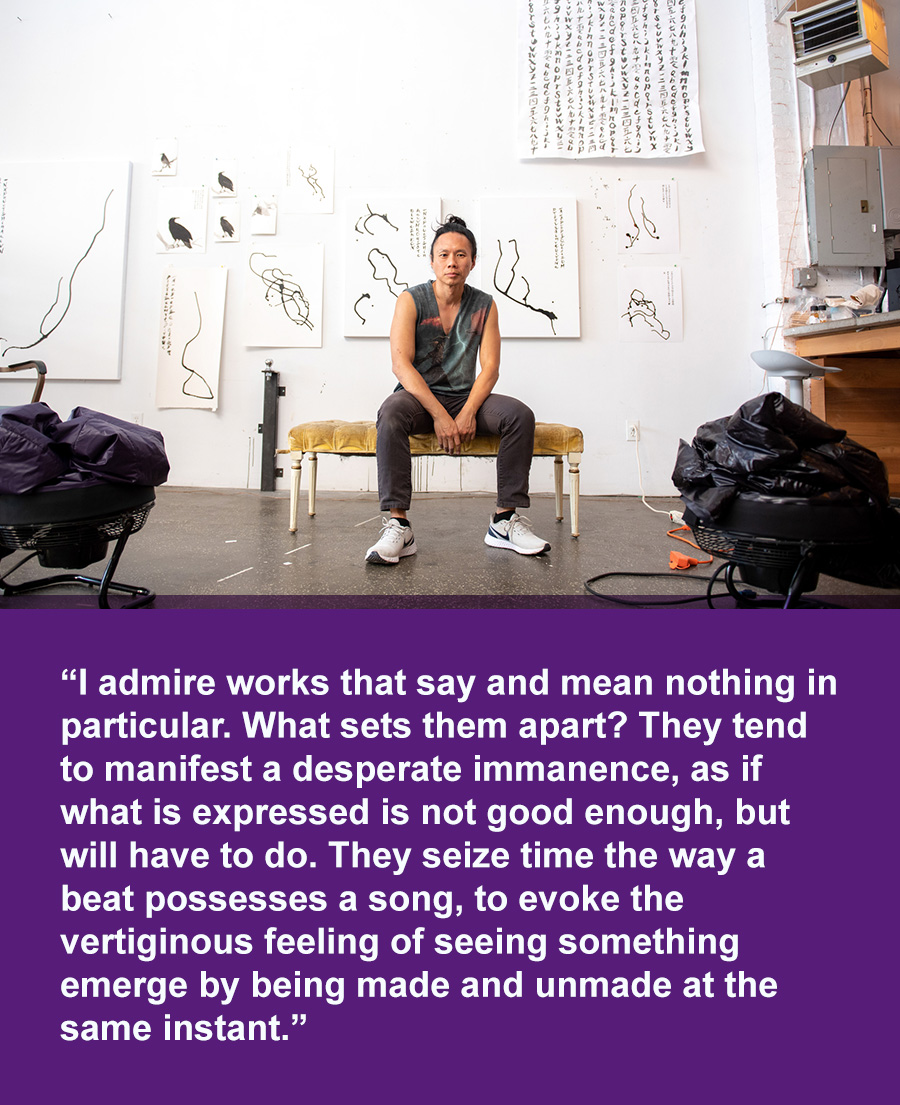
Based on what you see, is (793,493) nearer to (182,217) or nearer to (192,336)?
(192,336)

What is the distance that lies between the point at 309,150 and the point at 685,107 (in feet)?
6.62

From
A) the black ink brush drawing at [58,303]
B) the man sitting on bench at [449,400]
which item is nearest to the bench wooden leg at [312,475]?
the man sitting on bench at [449,400]

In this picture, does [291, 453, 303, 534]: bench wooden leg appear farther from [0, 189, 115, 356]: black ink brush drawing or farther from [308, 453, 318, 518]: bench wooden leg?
[0, 189, 115, 356]: black ink brush drawing

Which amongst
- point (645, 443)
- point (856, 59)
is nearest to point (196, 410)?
point (645, 443)

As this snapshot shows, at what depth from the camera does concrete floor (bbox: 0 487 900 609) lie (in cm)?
142

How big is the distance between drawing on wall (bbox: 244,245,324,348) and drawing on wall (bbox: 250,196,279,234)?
121mm

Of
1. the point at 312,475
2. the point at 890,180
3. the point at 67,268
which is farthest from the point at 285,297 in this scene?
the point at 890,180

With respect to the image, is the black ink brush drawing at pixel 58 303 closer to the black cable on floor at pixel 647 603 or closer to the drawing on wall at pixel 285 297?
the drawing on wall at pixel 285 297

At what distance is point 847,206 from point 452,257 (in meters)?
2.52

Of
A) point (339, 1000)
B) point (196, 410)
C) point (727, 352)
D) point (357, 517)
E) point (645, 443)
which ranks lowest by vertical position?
point (339, 1000)

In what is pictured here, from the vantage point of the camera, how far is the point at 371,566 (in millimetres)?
1693

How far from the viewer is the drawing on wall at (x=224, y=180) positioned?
3.41 m

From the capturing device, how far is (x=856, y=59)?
302cm

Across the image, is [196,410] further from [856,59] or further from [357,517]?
[856,59]
